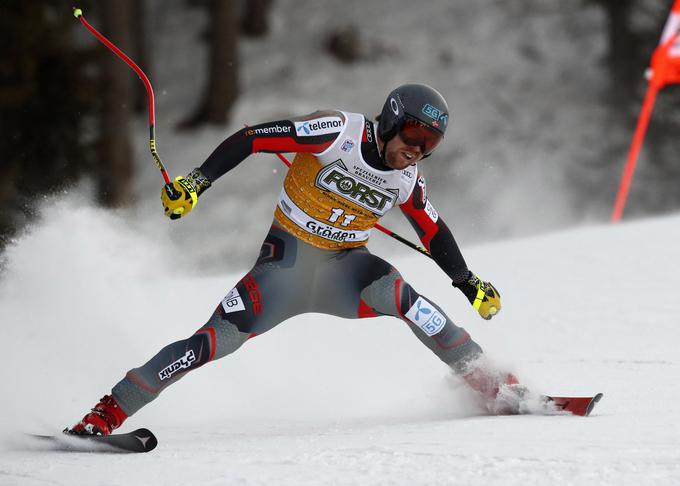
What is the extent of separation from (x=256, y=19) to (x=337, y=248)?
56.3ft

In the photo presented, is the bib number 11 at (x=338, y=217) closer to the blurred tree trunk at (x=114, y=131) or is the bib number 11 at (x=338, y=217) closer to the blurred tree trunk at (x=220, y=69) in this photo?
the blurred tree trunk at (x=114, y=131)

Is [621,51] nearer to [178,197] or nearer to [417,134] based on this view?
[417,134]

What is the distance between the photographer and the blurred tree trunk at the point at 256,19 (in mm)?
20766

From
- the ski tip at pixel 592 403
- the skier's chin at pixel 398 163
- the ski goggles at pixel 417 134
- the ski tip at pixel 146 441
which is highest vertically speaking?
the ski goggles at pixel 417 134

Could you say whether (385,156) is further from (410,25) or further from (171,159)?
(410,25)

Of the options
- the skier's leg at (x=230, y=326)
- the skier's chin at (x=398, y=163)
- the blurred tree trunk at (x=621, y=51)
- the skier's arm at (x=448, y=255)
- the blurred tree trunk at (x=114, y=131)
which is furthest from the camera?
the blurred tree trunk at (x=621, y=51)

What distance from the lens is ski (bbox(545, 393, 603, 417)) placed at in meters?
4.14

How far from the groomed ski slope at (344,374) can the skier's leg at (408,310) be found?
0.18 metres

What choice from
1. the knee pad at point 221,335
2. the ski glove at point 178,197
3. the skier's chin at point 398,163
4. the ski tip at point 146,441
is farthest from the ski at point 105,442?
the skier's chin at point 398,163

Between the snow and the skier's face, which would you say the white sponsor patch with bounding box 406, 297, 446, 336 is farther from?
the skier's face

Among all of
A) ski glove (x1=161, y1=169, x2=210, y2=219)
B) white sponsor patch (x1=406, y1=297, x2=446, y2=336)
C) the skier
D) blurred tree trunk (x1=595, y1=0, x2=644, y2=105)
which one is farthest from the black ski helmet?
blurred tree trunk (x1=595, y1=0, x2=644, y2=105)

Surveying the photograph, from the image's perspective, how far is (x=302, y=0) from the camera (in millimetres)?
21656

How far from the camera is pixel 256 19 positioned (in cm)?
2088

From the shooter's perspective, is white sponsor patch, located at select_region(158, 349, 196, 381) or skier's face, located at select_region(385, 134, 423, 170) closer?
white sponsor patch, located at select_region(158, 349, 196, 381)
